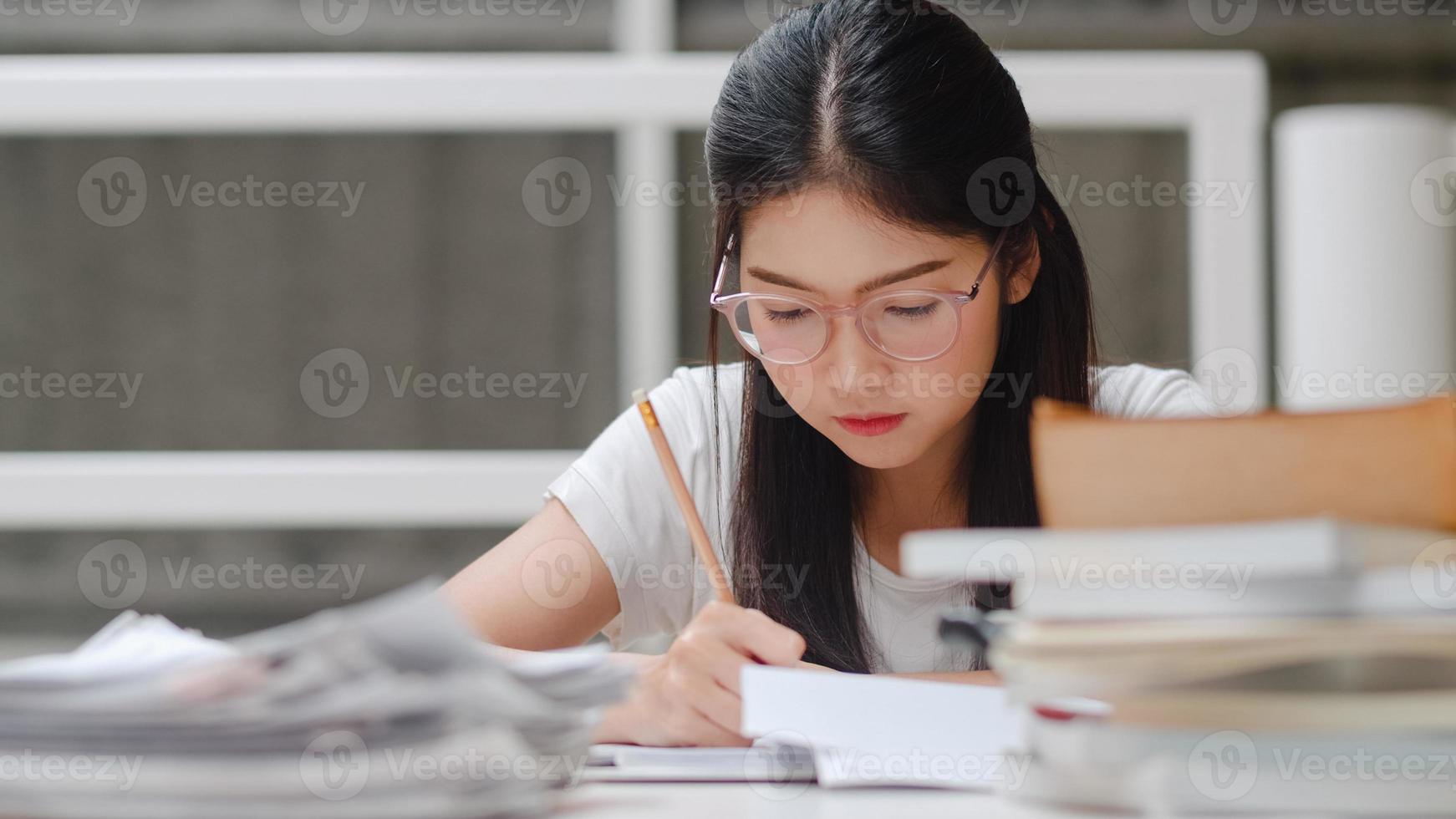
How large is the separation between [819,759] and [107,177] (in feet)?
7.62

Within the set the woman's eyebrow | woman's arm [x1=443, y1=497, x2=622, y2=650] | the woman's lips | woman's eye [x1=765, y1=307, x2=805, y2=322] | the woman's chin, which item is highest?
the woman's eyebrow

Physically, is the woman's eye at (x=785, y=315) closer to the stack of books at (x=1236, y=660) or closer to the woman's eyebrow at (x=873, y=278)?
the woman's eyebrow at (x=873, y=278)

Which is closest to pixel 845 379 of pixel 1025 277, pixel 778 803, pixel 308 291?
pixel 1025 277

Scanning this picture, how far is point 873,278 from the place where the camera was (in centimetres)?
115

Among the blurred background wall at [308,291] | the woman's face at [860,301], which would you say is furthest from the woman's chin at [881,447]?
the blurred background wall at [308,291]

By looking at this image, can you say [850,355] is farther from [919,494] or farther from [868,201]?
[919,494]

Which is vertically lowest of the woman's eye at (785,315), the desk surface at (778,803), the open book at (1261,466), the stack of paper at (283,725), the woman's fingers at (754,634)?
the desk surface at (778,803)

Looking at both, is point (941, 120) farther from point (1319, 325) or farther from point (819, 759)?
point (1319, 325)

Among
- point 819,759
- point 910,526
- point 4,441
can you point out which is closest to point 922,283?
point 910,526

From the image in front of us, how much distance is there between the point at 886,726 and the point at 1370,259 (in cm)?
188

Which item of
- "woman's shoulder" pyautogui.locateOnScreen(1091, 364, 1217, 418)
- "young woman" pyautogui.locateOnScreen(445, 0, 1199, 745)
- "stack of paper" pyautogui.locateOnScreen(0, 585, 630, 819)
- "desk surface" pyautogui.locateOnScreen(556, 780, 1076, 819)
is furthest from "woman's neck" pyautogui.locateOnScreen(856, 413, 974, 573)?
"stack of paper" pyautogui.locateOnScreen(0, 585, 630, 819)

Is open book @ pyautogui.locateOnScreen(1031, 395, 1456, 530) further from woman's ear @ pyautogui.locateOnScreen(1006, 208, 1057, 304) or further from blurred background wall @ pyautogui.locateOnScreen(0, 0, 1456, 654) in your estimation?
blurred background wall @ pyautogui.locateOnScreen(0, 0, 1456, 654)

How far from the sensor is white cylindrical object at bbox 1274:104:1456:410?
7.18 ft

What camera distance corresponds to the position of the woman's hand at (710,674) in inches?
33.9
